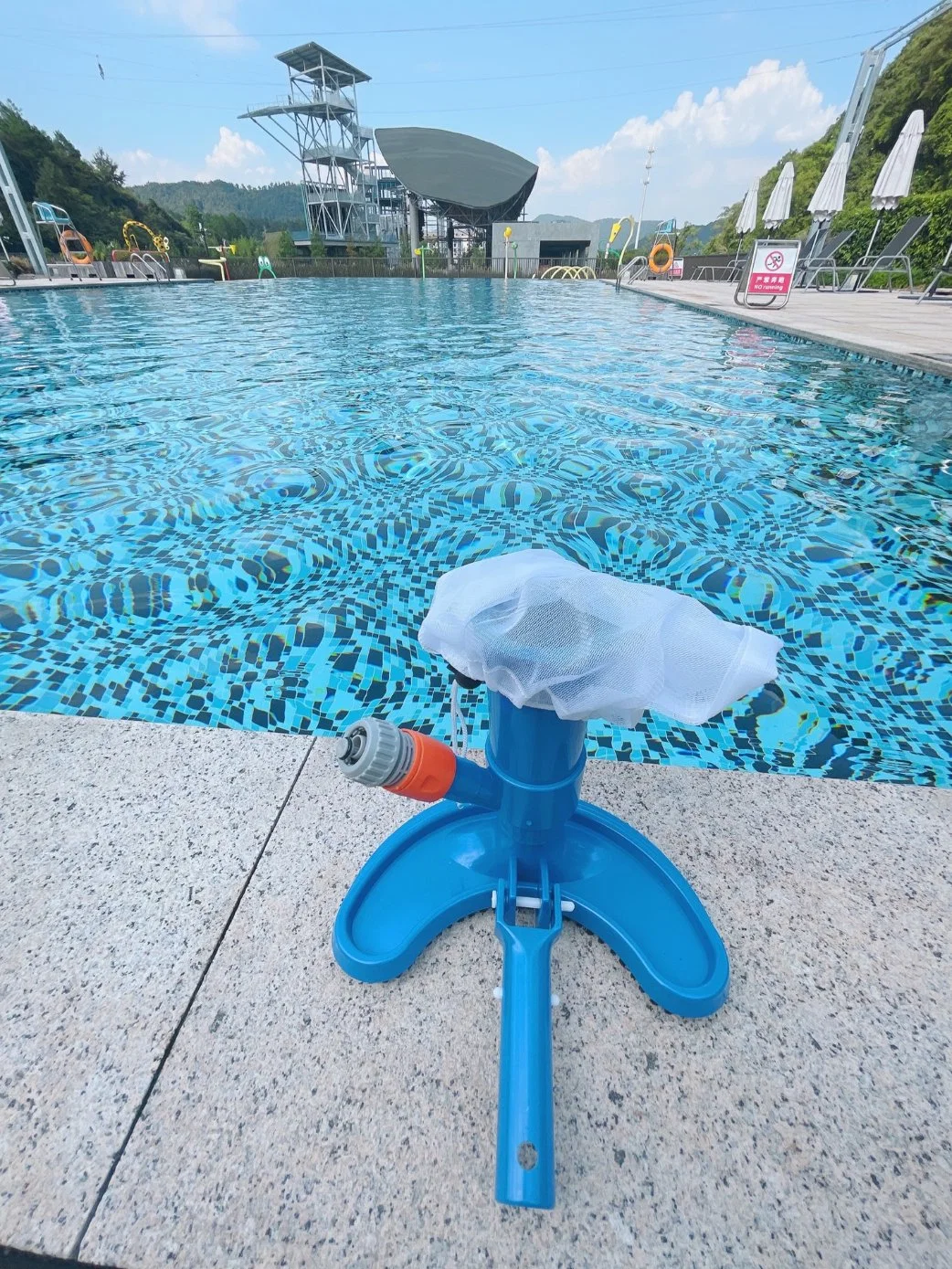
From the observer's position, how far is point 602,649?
91 cm

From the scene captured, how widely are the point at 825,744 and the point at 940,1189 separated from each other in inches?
65.9

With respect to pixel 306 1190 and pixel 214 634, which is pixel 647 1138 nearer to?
pixel 306 1190

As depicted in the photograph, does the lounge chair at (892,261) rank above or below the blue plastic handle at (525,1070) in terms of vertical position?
above

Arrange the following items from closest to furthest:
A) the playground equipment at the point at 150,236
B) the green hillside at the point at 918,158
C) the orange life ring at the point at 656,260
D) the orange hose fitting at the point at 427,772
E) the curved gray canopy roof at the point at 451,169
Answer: the orange hose fitting at the point at 427,772
the green hillside at the point at 918,158
the orange life ring at the point at 656,260
the playground equipment at the point at 150,236
the curved gray canopy roof at the point at 451,169

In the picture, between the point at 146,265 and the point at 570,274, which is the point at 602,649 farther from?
the point at 570,274

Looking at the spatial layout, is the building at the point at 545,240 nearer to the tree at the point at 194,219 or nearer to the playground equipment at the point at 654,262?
the playground equipment at the point at 654,262

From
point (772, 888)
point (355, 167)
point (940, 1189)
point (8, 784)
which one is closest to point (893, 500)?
point (772, 888)

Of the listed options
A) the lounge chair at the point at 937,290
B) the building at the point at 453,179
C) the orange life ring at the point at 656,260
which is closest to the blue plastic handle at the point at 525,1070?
the lounge chair at the point at 937,290

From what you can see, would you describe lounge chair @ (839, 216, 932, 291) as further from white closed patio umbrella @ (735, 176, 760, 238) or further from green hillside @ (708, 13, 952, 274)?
→ white closed patio umbrella @ (735, 176, 760, 238)

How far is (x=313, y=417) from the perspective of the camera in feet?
20.6

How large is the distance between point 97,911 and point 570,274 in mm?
45215

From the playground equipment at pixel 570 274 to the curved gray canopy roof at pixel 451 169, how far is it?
12732 mm

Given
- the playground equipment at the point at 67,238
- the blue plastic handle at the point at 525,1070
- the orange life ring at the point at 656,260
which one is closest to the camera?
the blue plastic handle at the point at 525,1070

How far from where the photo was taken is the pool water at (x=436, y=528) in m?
2.66
